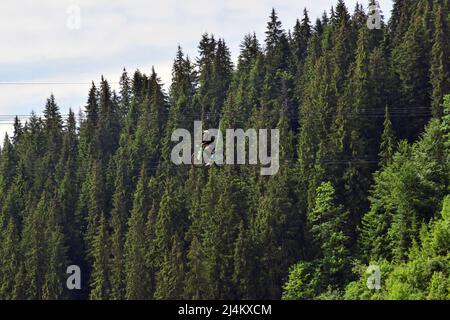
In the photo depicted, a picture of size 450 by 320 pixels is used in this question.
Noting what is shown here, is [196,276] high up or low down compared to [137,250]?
down

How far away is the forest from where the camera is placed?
7956 cm

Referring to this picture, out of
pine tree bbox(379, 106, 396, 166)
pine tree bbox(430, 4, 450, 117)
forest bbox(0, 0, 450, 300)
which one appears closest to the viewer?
forest bbox(0, 0, 450, 300)

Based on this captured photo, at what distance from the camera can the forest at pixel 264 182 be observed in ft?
261

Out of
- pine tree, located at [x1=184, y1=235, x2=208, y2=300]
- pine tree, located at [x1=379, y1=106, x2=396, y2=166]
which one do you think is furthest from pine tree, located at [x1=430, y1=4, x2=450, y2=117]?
pine tree, located at [x1=184, y1=235, x2=208, y2=300]

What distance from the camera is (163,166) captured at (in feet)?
383

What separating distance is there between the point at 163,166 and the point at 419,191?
4660 centimetres

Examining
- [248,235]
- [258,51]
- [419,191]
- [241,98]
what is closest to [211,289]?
[248,235]

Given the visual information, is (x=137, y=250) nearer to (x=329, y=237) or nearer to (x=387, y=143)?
(x=329, y=237)

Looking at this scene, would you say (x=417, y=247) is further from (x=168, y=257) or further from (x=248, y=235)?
(x=168, y=257)

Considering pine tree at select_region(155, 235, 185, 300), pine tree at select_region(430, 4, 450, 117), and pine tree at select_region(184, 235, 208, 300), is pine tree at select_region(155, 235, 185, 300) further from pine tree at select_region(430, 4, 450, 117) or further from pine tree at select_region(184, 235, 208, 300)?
pine tree at select_region(430, 4, 450, 117)

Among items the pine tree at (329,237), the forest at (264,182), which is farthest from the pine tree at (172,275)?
the pine tree at (329,237)

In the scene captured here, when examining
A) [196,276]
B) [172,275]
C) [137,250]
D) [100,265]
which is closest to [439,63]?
[196,276]

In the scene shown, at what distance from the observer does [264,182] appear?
92.8 m

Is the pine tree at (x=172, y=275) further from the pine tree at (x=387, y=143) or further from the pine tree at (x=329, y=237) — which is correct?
the pine tree at (x=387, y=143)
